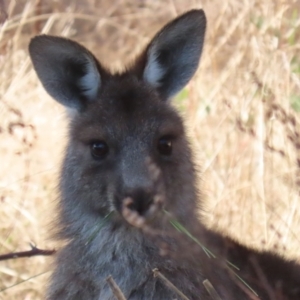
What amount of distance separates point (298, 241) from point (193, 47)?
4.87ft

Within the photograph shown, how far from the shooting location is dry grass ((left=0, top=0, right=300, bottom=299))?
5.73 m

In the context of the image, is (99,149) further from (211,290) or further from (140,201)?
(211,290)

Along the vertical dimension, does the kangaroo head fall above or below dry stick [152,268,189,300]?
above

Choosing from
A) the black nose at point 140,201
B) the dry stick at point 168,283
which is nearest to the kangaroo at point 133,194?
the black nose at point 140,201

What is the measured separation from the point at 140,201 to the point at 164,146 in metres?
0.51

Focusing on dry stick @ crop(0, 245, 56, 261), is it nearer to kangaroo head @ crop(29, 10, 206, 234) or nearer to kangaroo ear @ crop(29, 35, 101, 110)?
kangaroo head @ crop(29, 10, 206, 234)

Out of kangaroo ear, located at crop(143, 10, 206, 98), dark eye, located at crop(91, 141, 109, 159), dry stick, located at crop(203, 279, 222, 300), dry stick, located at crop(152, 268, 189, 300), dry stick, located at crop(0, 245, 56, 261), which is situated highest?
kangaroo ear, located at crop(143, 10, 206, 98)

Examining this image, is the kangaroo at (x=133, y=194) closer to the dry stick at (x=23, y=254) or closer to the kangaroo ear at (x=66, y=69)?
the kangaroo ear at (x=66, y=69)

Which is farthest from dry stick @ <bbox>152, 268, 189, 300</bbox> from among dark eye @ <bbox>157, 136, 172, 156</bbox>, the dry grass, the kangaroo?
the dry grass

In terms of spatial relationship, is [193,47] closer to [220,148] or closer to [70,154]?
[70,154]

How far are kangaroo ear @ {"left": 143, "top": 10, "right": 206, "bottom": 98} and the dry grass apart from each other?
2.01ft

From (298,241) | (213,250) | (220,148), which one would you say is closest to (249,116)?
(220,148)

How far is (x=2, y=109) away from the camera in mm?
6289

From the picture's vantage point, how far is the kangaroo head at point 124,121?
4.23 m
